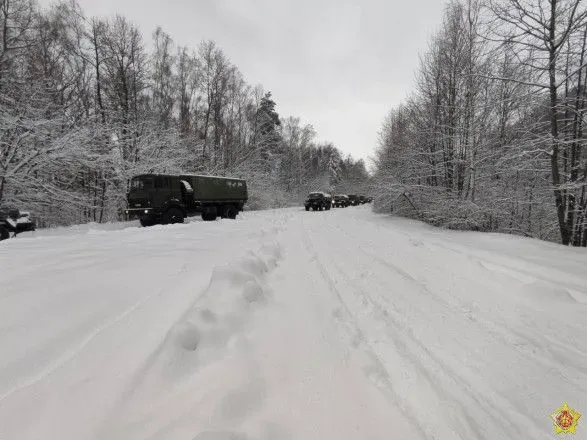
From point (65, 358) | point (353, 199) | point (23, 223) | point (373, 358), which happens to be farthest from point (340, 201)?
point (65, 358)

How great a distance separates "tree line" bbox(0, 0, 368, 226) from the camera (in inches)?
497

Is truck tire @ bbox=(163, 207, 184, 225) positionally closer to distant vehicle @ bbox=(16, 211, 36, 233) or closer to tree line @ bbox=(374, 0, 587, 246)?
distant vehicle @ bbox=(16, 211, 36, 233)

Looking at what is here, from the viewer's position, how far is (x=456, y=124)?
45.0 ft

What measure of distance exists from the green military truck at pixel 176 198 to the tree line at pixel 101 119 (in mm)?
2655

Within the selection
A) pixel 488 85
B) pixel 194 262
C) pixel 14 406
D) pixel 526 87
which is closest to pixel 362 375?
pixel 14 406

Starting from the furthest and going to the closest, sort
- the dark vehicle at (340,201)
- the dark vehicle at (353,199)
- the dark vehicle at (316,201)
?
the dark vehicle at (353,199) < the dark vehicle at (340,201) < the dark vehicle at (316,201)

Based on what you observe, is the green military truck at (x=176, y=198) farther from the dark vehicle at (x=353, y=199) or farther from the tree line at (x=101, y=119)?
the dark vehicle at (x=353, y=199)

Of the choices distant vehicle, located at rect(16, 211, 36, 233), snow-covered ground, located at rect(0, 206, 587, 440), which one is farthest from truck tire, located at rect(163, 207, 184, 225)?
snow-covered ground, located at rect(0, 206, 587, 440)

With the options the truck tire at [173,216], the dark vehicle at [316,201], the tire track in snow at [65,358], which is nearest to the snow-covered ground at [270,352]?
the tire track in snow at [65,358]

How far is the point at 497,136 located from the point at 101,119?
23.4 metres

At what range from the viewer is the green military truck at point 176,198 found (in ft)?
45.4

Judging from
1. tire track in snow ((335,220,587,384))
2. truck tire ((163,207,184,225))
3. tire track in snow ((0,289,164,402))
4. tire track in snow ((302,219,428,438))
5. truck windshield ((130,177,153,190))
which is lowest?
tire track in snow ((335,220,587,384))

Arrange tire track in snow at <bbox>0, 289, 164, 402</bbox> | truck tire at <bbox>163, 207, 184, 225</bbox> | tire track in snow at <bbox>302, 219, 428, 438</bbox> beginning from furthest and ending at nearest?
truck tire at <bbox>163, 207, 184, 225</bbox>, tire track in snow at <bbox>302, 219, 428, 438</bbox>, tire track in snow at <bbox>0, 289, 164, 402</bbox>

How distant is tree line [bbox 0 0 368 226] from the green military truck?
2.65m
